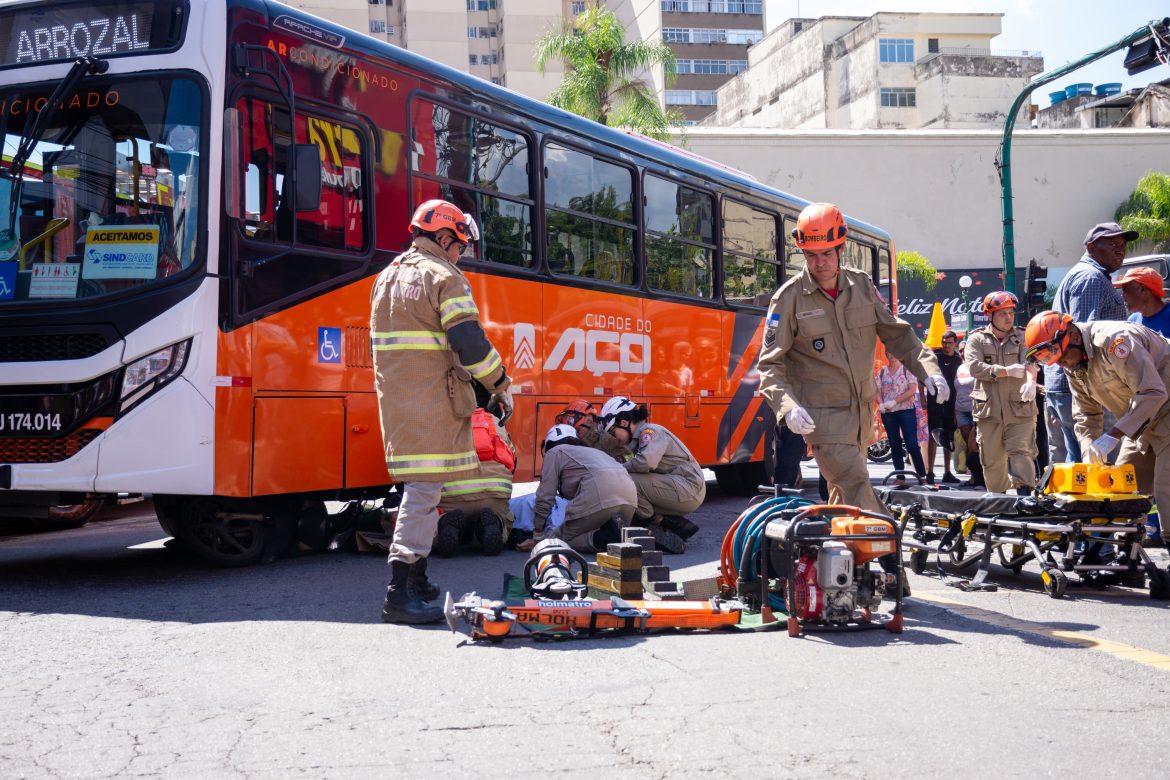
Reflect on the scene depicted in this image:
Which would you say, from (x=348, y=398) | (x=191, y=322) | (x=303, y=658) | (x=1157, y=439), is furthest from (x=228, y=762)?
(x=1157, y=439)

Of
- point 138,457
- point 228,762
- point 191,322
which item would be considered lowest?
point 228,762

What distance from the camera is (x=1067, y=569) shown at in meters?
6.74

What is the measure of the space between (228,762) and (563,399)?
664cm

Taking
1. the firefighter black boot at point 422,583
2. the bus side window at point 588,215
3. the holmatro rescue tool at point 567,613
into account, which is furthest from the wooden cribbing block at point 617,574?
the bus side window at point 588,215

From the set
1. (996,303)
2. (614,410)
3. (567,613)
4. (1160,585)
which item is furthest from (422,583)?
(996,303)

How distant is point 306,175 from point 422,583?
106 inches

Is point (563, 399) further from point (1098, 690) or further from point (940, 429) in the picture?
point (940, 429)

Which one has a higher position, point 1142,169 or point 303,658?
point 1142,169

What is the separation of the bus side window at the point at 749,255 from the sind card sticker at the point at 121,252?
7.11 meters

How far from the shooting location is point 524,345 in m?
9.61

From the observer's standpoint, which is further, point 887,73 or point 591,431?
point 887,73

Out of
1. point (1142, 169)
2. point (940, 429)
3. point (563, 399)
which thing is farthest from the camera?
point (1142, 169)

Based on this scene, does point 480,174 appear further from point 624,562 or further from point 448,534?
point 624,562

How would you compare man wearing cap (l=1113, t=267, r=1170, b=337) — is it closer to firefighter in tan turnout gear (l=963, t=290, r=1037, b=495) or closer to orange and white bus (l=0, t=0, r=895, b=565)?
firefighter in tan turnout gear (l=963, t=290, r=1037, b=495)
